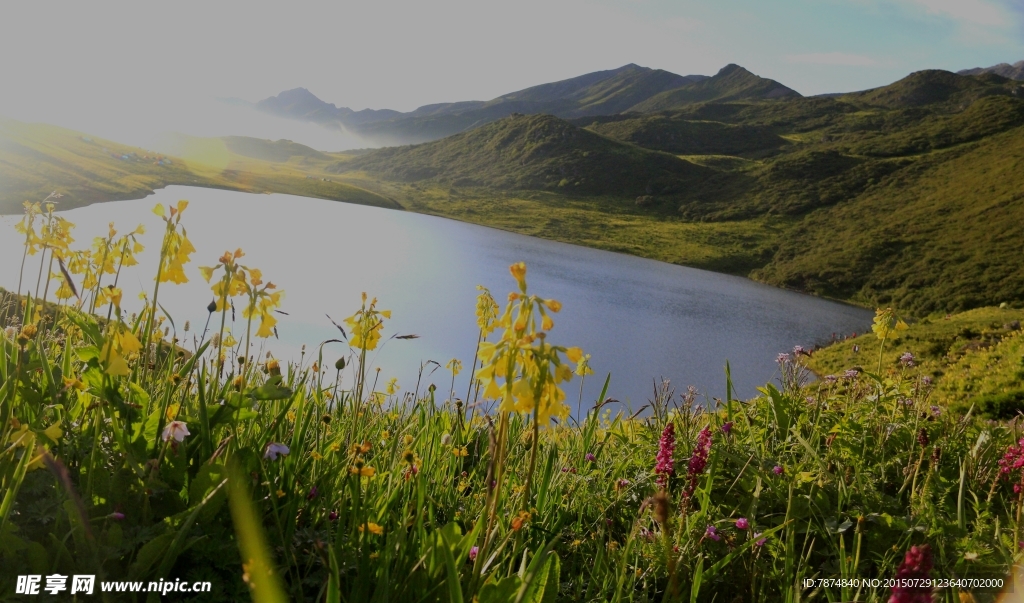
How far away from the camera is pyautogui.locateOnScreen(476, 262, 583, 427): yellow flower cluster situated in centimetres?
136

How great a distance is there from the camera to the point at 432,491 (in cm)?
232

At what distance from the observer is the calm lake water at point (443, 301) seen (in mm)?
16750

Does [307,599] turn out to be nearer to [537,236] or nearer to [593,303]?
[593,303]

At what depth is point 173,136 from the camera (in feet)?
575

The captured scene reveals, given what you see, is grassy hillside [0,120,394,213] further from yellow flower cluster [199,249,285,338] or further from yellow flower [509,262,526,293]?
yellow flower [509,262,526,293]

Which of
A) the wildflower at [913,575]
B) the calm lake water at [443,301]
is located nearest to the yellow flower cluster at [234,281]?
the wildflower at [913,575]

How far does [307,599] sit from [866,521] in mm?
2297

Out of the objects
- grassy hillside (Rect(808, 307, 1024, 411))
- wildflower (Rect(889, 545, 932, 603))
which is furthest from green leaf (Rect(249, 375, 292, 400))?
grassy hillside (Rect(808, 307, 1024, 411))

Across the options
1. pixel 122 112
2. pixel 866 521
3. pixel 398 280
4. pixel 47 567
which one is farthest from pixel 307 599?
pixel 122 112

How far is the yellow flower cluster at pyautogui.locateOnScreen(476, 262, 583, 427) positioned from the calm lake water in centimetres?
654

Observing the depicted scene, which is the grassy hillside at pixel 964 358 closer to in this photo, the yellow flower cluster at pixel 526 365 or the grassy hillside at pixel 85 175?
the yellow flower cluster at pixel 526 365

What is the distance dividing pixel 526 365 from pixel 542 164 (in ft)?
551

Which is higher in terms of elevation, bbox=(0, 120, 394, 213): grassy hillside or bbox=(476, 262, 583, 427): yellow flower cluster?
bbox=(0, 120, 394, 213): grassy hillside

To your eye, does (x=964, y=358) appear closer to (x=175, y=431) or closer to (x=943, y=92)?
(x=175, y=431)
